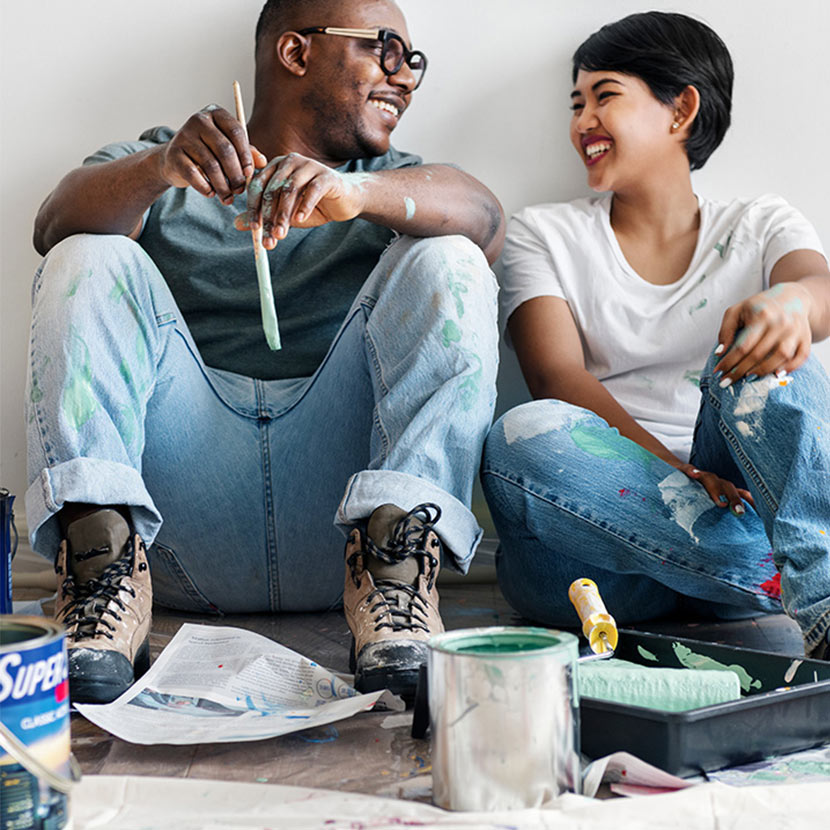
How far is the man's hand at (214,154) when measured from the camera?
1190 millimetres

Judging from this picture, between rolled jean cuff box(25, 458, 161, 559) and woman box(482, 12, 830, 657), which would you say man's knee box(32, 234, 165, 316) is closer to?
rolled jean cuff box(25, 458, 161, 559)

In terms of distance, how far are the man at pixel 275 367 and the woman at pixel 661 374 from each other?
0.52ft

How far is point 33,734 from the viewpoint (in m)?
0.62

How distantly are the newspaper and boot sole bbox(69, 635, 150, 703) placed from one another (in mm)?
22

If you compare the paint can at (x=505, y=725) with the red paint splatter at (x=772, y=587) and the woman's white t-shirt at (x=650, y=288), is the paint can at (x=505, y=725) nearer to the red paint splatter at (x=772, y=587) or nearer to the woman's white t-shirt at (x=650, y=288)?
the red paint splatter at (x=772, y=587)

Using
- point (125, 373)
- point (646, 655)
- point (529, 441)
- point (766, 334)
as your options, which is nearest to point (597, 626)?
point (646, 655)

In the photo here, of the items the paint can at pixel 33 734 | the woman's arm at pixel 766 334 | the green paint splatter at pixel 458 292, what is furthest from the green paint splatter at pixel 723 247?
the paint can at pixel 33 734

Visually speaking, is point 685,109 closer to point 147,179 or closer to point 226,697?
point 147,179

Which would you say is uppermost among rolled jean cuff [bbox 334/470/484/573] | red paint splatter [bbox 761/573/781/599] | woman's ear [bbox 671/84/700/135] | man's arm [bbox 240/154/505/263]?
woman's ear [bbox 671/84/700/135]

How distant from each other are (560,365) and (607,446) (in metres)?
0.34

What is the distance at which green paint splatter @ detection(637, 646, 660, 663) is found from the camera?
1.02 m

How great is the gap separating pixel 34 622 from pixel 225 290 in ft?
3.07

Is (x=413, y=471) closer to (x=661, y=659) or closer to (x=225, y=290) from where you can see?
(x=661, y=659)

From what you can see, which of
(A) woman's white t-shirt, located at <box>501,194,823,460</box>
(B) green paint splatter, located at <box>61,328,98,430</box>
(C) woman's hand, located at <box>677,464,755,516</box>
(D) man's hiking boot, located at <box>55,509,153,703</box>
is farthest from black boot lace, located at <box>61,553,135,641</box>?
(A) woman's white t-shirt, located at <box>501,194,823,460</box>
